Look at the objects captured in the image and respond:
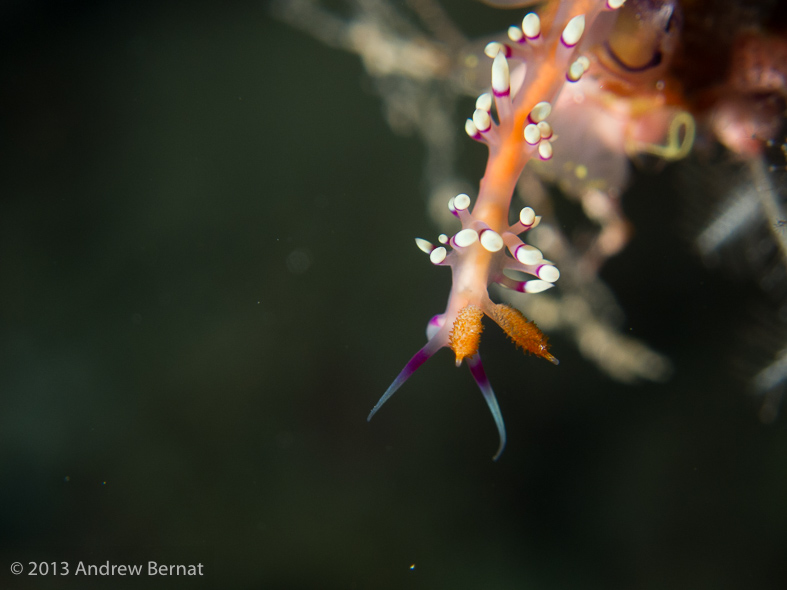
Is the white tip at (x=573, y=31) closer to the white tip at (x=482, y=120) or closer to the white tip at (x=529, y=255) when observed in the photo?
the white tip at (x=482, y=120)

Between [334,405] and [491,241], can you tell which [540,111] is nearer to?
[491,241]

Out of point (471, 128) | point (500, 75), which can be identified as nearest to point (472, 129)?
point (471, 128)

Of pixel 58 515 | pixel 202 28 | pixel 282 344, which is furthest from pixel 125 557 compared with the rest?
pixel 202 28

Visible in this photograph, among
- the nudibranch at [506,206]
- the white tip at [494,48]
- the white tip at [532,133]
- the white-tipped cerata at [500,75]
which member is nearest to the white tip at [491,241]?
the nudibranch at [506,206]

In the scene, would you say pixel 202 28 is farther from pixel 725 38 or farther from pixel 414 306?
pixel 725 38

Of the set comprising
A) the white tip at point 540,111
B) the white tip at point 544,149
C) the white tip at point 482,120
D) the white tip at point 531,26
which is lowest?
the white tip at point 544,149

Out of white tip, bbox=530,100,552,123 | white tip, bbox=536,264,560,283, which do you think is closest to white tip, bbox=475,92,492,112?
white tip, bbox=530,100,552,123
